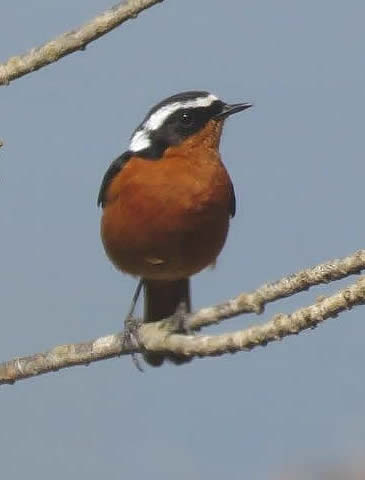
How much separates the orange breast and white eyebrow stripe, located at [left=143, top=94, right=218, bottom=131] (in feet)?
0.70

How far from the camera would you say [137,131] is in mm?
6785

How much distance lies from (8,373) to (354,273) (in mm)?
1890

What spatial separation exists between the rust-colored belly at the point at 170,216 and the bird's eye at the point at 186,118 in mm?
222

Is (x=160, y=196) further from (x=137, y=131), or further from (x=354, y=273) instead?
(x=354, y=273)

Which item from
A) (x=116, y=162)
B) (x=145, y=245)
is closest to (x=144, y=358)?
(x=145, y=245)

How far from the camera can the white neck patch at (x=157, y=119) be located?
635 cm

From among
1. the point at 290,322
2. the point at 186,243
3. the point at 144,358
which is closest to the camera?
the point at 290,322

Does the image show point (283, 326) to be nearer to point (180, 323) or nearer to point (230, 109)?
point (180, 323)

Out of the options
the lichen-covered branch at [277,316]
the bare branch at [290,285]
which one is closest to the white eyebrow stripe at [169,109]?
the lichen-covered branch at [277,316]

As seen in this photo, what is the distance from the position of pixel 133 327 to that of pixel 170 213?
717mm

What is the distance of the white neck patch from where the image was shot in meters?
6.35

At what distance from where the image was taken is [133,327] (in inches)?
229

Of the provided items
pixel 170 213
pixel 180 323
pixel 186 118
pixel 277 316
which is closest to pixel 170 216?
pixel 170 213

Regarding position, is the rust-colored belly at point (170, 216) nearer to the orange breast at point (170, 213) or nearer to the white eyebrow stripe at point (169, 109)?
the orange breast at point (170, 213)
